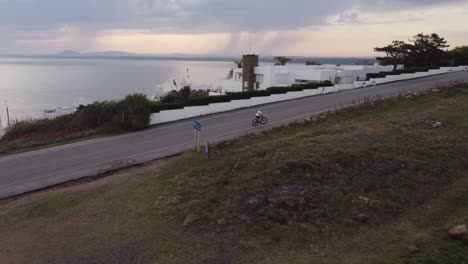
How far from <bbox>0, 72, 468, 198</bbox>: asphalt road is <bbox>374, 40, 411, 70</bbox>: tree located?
33093 millimetres

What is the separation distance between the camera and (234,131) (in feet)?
63.4

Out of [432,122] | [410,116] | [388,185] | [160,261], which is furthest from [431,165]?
[160,261]

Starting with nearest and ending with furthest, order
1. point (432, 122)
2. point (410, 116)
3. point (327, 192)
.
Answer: point (327, 192) < point (432, 122) < point (410, 116)

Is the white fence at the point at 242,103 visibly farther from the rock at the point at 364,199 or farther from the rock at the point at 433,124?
the rock at the point at 364,199

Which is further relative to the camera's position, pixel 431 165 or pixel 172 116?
pixel 172 116

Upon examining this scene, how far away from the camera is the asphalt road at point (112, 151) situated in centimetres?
1416

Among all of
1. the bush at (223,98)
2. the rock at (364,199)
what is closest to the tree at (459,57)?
the bush at (223,98)

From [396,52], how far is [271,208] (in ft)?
169

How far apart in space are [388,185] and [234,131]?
10.4 metres

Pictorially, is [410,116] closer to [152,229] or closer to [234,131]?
[234,131]

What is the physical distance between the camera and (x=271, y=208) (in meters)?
8.83

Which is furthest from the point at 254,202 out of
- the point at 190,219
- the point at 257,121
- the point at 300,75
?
the point at 300,75

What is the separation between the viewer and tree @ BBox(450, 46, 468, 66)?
51.2 metres

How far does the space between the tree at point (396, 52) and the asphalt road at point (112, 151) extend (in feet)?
109
